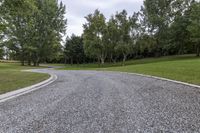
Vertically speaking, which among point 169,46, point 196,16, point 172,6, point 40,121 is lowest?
point 40,121

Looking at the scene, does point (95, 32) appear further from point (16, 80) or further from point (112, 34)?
point (16, 80)

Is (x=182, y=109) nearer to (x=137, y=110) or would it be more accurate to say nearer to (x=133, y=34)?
(x=137, y=110)

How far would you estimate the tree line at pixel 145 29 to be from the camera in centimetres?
4525

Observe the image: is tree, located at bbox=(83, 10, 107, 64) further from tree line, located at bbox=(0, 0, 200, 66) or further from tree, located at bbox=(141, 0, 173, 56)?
tree, located at bbox=(141, 0, 173, 56)

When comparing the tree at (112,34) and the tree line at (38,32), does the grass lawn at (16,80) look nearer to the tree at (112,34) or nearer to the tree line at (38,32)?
the tree line at (38,32)

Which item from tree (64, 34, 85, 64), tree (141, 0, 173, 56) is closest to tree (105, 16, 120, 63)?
tree (141, 0, 173, 56)

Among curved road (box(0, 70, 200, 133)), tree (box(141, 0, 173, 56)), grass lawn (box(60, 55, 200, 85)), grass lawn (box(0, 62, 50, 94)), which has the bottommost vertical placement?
curved road (box(0, 70, 200, 133))

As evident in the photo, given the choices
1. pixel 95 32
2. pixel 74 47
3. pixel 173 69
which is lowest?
pixel 173 69

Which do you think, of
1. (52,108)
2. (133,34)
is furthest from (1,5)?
(133,34)

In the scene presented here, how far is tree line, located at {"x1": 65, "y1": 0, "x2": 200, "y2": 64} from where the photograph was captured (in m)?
45.2

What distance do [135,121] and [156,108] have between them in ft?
4.40

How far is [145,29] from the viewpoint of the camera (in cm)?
5138

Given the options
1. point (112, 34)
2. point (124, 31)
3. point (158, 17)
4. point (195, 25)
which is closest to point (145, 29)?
point (158, 17)

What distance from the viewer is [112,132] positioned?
4137mm
